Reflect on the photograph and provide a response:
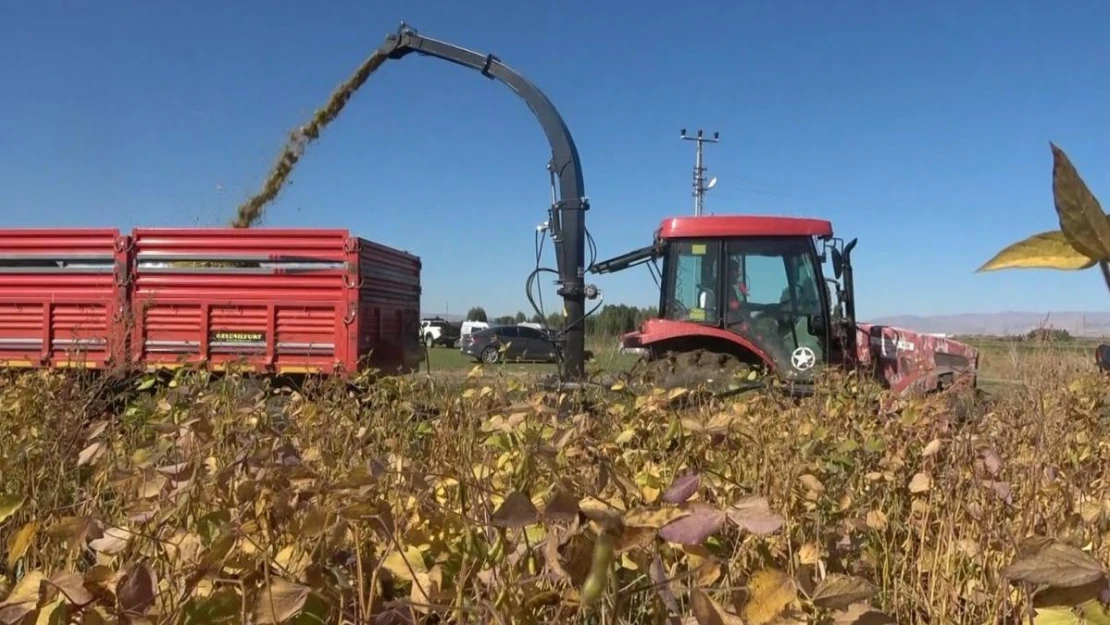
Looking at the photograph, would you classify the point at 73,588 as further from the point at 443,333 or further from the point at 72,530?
the point at 443,333

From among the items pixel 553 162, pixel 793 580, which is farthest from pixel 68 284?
pixel 793 580

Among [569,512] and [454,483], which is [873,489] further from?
[569,512]

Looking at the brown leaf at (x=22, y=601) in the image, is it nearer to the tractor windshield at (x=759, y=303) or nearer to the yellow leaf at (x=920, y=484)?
the yellow leaf at (x=920, y=484)

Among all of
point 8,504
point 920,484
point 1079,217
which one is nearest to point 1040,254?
point 1079,217

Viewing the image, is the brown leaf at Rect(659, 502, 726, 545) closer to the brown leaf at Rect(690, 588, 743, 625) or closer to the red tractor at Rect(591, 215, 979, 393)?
the brown leaf at Rect(690, 588, 743, 625)

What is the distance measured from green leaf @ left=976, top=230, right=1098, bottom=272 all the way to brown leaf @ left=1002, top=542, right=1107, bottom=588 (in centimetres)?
30

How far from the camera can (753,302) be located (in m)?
6.89

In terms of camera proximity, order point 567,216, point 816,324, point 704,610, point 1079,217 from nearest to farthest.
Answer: point 1079,217, point 704,610, point 816,324, point 567,216

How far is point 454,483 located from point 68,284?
6716mm

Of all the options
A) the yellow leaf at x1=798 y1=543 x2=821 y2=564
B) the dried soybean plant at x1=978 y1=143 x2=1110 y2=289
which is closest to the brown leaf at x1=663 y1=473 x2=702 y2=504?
the yellow leaf at x1=798 y1=543 x2=821 y2=564

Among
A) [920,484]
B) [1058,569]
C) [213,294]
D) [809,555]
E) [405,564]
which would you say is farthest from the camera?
[213,294]

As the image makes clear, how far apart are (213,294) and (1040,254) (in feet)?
22.8

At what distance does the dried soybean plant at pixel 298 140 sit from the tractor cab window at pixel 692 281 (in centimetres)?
448

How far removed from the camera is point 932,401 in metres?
2.47
